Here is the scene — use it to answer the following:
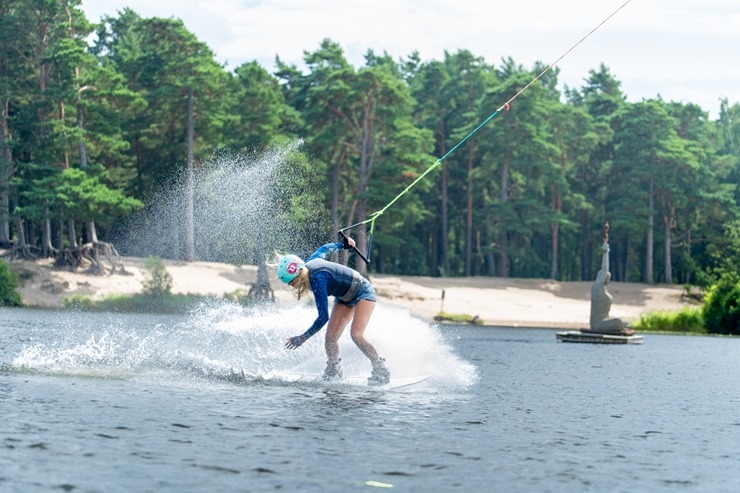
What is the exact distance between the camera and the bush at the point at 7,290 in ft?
191

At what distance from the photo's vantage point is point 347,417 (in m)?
→ 15.2

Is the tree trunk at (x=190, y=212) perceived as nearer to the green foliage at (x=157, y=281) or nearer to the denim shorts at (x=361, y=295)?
the green foliage at (x=157, y=281)

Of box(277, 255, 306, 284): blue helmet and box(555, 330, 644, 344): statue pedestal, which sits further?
box(555, 330, 644, 344): statue pedestal

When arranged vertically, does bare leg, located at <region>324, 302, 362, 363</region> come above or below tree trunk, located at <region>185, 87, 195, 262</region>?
below

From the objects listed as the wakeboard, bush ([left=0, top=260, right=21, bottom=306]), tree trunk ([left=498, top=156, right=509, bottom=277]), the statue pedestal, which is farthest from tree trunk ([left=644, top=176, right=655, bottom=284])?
the wakeboard

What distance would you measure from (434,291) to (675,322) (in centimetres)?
1735

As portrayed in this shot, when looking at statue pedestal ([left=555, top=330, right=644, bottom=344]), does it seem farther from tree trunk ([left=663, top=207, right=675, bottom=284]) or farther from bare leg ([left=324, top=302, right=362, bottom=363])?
tree trunk ([left=663, top=207, right=675, bottom=284])

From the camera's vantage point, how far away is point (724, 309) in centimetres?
5675

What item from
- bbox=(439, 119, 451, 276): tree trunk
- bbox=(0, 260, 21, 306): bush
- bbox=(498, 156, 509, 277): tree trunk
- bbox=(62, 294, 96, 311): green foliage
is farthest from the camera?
bbox=(439, 119, 451, 276): tree trunk

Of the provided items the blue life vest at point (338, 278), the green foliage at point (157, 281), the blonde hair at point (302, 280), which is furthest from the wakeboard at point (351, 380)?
the green foliage at point (157, 281)

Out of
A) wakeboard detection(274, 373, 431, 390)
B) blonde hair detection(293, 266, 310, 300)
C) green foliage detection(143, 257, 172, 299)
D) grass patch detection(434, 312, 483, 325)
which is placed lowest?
grass patch detection(434, 312, 483, 325)

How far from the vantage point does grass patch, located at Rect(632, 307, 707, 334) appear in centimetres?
5819

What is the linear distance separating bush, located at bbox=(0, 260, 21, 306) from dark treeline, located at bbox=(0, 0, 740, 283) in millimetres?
5028

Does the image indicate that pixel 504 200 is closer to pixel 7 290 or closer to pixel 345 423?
pixel 7 290
